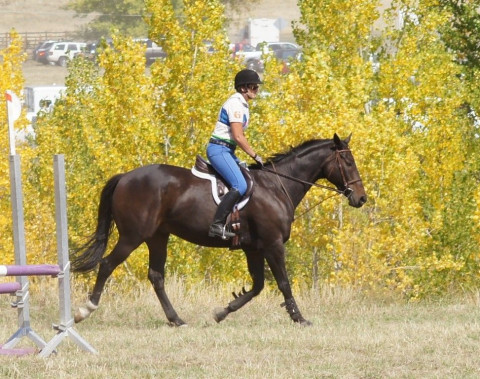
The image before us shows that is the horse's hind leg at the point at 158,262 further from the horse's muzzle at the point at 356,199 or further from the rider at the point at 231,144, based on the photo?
the horse's muzzle at the point at 356,199

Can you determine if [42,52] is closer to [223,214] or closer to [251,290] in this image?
[251,290]

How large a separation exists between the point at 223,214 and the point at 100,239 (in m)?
1.50

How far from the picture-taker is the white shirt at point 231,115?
36.9 feet

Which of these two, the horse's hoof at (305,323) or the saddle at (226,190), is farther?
the saddle at (226,190)

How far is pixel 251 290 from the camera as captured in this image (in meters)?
11.8

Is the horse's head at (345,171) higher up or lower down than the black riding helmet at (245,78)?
lower down

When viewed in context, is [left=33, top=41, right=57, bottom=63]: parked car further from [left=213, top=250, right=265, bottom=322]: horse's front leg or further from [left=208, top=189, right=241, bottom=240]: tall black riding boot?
[left=208, top=189, right=241, bottom=240]: tall black riding boot

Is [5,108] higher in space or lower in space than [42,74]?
higher

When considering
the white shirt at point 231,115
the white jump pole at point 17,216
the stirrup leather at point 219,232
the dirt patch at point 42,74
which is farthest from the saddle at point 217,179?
the dirt patch at point 42,74

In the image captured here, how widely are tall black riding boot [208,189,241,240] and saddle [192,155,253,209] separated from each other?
0.47ft

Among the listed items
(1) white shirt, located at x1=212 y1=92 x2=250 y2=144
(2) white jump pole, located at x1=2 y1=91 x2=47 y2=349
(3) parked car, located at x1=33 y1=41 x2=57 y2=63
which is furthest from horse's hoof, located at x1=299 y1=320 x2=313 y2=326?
(3) parked car, located at x1=33 y1=41 x2=57 y2=63

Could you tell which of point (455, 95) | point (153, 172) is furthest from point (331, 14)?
point (153, 172)

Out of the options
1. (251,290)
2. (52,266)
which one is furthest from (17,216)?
(251,290)

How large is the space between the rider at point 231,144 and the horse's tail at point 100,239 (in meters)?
1.22
